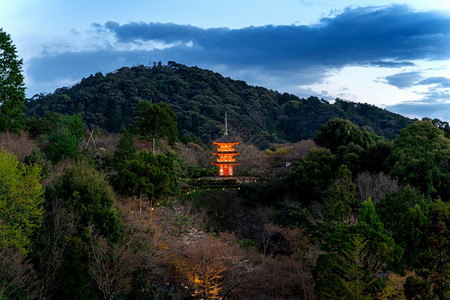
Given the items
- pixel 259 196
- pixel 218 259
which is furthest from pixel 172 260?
pixel 259 196

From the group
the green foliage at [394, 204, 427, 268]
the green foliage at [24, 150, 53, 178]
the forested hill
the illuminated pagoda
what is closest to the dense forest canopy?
the green foliage at [394, 204, 427, 268]

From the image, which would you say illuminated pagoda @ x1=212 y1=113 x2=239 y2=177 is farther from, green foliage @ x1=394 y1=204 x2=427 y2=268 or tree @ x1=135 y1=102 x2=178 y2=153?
green foliage @ x1=394 y1=204 x2=427 y2=268

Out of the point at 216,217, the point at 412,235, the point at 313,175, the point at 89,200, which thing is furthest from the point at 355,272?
the point at 216,217

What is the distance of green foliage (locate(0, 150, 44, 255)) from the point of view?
50.0 ft

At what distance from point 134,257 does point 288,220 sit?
12.4m

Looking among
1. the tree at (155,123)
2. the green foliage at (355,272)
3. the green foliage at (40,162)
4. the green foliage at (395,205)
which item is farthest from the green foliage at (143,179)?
the green foliage at (355,272)

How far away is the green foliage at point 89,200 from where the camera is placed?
17.7 metres

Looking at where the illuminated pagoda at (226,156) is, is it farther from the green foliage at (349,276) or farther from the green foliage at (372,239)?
the green foliage at (349,276)

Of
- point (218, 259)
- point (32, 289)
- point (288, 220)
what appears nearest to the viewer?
point (32, 289)

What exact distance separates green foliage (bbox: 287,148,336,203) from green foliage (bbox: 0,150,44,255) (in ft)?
63.2

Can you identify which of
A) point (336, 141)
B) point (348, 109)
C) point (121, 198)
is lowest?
point (121, 198)

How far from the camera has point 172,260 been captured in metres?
19.1

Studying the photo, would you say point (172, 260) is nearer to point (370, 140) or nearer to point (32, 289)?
point (32, 289)

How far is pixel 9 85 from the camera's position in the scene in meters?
28.2
